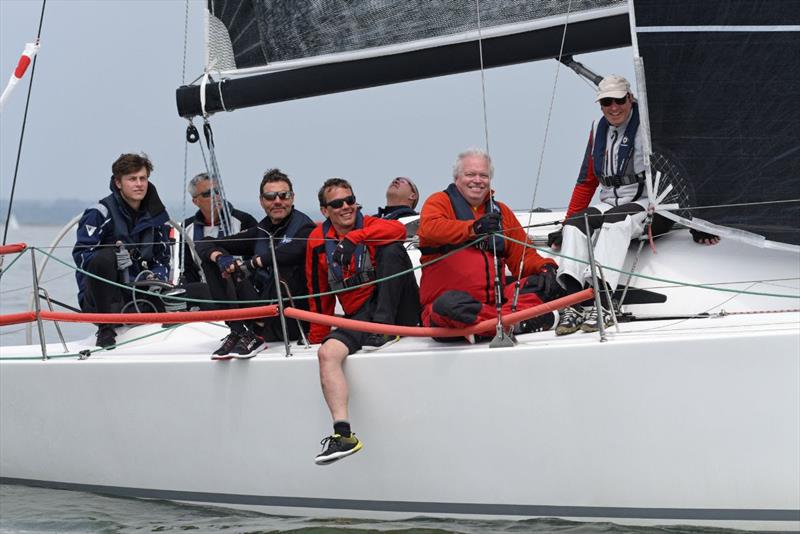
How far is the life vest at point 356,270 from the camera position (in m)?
4.59

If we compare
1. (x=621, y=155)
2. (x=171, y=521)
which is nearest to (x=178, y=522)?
(x=171, y=521)

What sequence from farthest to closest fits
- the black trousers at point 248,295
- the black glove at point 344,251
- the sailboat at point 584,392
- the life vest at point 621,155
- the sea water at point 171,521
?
the black trousers at point 248,295, the life vest at point 621,155, the black glove at point 344,251, the sea water at point 171,521, the sailboat at point 584,392

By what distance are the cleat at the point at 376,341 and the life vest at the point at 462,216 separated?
40 cm

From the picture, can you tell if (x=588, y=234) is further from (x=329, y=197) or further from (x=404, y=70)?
(x=404, y=70)

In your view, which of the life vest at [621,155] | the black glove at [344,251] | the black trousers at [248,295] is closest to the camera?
the black glove at [344,251]

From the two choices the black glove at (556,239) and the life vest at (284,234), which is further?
the life vest at (284,234)

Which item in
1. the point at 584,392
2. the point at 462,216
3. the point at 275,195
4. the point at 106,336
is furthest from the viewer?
the point at 106,336

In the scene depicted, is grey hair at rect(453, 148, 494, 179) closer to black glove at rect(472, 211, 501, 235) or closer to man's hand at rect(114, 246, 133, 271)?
black glove at rect(472, 211, 501, 235)

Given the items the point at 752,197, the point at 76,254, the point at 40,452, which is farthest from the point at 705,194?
the point at 40,452

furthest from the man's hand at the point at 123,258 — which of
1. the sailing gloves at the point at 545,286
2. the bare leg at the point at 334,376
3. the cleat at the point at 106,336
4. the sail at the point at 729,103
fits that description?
the sail at the point at 729,103

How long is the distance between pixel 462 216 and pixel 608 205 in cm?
73

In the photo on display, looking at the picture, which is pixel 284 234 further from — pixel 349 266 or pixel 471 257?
pixel 471 257

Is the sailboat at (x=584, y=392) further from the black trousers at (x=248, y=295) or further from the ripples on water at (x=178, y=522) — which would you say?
the black trousers at (x=248, y=295)

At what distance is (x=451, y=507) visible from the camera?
4.39 metres
